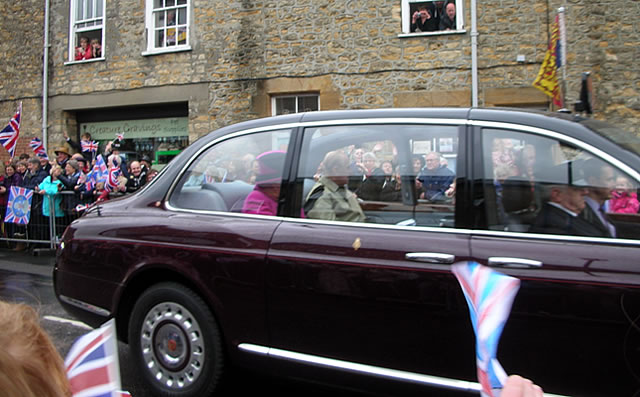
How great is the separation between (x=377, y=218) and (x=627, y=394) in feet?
4.91

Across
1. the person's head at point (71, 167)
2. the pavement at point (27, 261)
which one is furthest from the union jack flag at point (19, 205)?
the person's head at point (71, 167)

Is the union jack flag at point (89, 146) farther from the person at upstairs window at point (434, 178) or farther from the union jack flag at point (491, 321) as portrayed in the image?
the union jack flag at point (491, 321)

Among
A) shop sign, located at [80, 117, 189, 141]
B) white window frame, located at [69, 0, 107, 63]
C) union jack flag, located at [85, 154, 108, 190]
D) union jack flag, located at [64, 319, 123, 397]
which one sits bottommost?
union jack flag, located at [64, 319, 123, 397]

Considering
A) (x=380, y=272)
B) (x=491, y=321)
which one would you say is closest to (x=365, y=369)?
(x=380, y=272)

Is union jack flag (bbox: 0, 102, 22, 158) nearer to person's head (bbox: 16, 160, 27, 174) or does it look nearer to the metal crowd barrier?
person's head (bbox: 16, 160, 27, 174)

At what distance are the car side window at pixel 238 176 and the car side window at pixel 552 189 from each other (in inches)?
52.5

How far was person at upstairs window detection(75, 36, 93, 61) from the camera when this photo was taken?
14383 millimetres

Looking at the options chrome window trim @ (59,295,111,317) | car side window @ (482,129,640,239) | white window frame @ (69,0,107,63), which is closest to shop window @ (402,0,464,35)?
white window frame @ (69,0,107,63)

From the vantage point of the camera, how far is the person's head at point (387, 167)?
318 cm

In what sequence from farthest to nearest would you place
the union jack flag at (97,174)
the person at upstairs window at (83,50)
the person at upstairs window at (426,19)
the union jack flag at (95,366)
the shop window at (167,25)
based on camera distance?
the person at upstairs window at (83,50)
the shop window at (167,25)
the person at upstairs window at (426,19)
the union jack flag at (97,174)
the union jack flag at (95,366)

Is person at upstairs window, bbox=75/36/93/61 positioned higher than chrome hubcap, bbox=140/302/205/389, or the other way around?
person at upstairs window, bbox=75/36/93/61

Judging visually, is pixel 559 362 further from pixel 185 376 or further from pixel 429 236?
pixel 185 376

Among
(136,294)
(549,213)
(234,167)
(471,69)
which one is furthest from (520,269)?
(471,69)

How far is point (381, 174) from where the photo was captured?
126 inches
